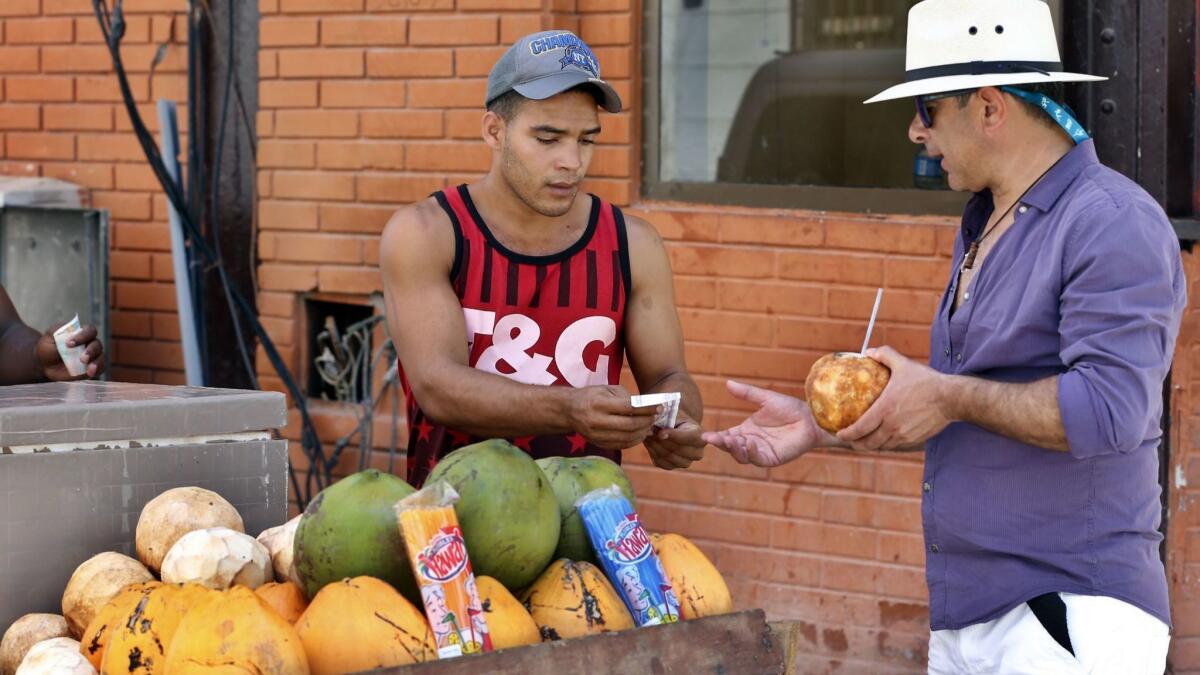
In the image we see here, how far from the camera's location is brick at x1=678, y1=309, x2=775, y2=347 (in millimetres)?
5086

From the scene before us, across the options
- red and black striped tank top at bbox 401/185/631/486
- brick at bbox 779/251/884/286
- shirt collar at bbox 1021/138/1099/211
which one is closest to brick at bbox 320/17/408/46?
brick at bbox 779/251/884/286

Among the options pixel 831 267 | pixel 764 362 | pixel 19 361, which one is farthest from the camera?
pixel 764 362

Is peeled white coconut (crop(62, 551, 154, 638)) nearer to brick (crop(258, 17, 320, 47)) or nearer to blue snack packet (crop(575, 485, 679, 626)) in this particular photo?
blue snack packet (crop(575, 485, 679, 626))

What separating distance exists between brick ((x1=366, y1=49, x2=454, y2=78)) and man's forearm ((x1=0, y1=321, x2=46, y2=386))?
6.23 feet

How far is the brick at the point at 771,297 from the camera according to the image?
501 cm

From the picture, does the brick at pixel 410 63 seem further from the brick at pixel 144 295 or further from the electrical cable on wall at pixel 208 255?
the brick at pixel 144 295

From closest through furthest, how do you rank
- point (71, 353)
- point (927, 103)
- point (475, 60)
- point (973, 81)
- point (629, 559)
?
point (629, 559) < point (973, 81) < point (927, 103) < point (71, 353) < point (475, 60)

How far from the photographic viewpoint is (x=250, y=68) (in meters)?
5.77

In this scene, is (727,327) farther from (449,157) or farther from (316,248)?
(316,248)

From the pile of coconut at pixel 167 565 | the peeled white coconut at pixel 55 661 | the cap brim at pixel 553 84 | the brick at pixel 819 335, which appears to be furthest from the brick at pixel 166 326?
the peeled white coconut at pixel 55 661

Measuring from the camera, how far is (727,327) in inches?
202

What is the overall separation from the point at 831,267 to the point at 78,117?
3037 millimetres

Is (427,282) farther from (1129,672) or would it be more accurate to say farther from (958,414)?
(1129,672)

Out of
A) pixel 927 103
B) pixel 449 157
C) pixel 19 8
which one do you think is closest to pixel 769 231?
pixel 449 157
